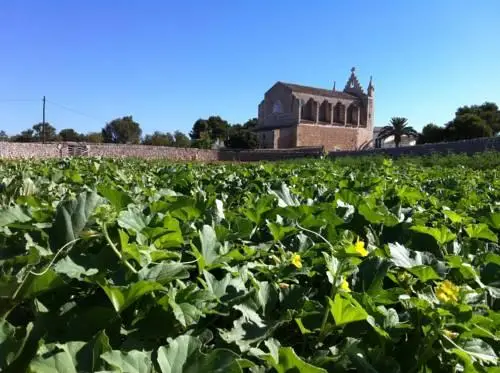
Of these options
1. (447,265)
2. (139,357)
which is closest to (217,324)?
(139,357)

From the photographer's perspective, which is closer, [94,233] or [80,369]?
[80,369]

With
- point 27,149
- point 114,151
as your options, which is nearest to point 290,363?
point 27,149

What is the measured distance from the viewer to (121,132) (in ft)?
282

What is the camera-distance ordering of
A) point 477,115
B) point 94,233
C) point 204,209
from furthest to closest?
point 477,115 < point 204,209 < point 94,233

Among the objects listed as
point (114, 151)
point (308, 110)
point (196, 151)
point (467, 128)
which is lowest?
point (114, 151)

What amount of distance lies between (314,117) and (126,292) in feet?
224

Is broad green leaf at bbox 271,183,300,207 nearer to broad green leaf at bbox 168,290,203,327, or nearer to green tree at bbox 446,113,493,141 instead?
broad green leaf at bbox 168,290,203,327

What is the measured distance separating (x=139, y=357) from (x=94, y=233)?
0.49 meters

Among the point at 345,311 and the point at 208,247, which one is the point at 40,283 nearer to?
the point at 208,247

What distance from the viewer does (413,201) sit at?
2557mm

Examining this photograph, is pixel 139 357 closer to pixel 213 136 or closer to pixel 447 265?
pixel 447 265

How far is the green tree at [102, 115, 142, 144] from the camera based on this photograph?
280ft

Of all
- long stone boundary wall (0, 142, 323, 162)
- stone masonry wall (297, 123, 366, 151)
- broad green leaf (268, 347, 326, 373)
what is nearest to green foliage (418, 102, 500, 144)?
stone masonry wall (297, 123, 366, 151)

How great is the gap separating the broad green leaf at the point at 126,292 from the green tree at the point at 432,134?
223 ft
